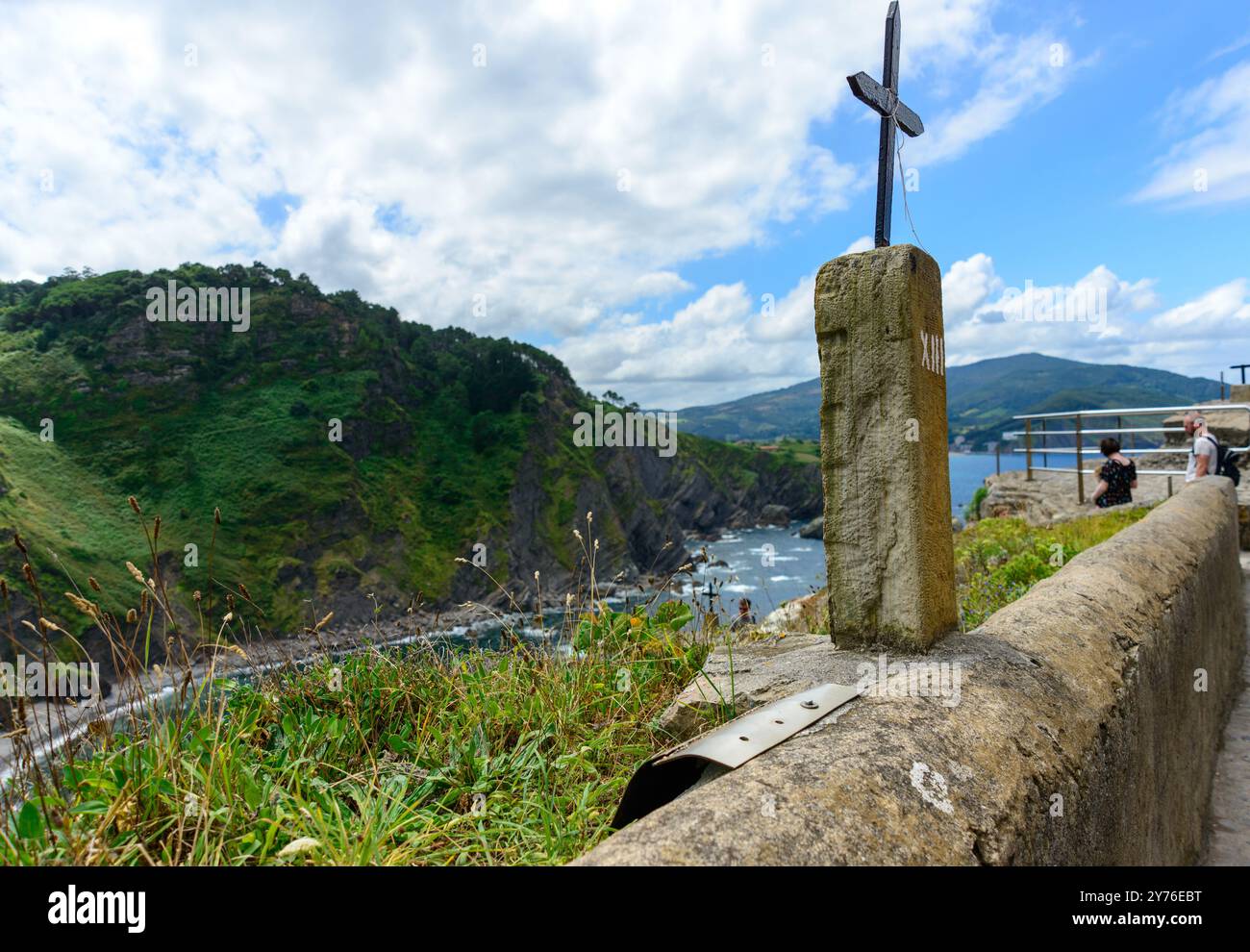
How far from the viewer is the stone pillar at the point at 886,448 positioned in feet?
8.59

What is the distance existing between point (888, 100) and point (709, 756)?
2847mm

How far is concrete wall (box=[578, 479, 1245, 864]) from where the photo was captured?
147 cm

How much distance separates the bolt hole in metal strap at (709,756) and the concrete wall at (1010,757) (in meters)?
0.06

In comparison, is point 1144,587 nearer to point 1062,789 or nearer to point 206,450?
point 1062,789

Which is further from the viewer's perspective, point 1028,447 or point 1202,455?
point 1028,447

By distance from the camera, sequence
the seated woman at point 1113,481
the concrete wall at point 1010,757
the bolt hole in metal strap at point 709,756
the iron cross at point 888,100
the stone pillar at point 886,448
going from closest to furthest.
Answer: the concrete wall at point 1010,757 < the bolt hole in metal strap at point 709,756 < the stone pillar at point 886,448 < the iron cross at point 888,100 < the seated woman at point 1113,481

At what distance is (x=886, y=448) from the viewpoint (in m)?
2.70

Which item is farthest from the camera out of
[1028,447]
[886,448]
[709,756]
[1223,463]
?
[1028,447]

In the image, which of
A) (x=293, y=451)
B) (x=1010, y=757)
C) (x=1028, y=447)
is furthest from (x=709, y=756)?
(x=293, y=451)

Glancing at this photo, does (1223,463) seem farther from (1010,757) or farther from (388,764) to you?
Result: (388,764)

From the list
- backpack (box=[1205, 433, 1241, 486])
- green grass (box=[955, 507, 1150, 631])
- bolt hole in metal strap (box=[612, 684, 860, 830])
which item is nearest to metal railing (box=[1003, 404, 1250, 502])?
backpack (box=[1205, 433, 1241, 486])

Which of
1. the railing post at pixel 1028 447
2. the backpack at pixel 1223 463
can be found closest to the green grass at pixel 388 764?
the backpack at pixel 1223 463

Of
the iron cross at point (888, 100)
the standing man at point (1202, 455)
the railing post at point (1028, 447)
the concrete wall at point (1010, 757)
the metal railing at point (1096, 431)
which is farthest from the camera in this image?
the railing post at point (1028, 447)

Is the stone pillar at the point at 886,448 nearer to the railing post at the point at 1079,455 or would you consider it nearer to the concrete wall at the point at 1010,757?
the concrete wall at the point at 1010,757
